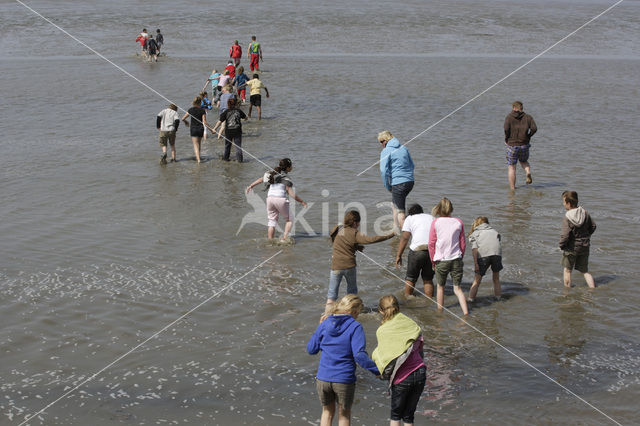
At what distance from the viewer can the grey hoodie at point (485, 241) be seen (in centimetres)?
967

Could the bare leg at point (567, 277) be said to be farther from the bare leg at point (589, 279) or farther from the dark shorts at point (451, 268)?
the dark shorts at point (451, 268)

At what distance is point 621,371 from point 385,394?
2.65 m

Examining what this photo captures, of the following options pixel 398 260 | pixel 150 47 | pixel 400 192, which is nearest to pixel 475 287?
pixel 398 260

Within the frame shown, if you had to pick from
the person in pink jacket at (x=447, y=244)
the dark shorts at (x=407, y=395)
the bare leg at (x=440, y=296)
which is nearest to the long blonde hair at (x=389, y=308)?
the dark shorts at (x=407, y=395)

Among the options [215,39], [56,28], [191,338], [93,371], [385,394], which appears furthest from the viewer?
[56,28]

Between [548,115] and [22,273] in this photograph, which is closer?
[22,273]

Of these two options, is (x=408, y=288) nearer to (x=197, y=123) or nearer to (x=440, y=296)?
(x=440, y=296)

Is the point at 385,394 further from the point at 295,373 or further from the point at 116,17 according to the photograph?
the point at 116,17

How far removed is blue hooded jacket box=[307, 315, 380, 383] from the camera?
646 cm

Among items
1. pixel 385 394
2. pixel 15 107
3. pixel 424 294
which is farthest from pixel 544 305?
pixel 15 107

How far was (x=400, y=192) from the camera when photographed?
12492 mm

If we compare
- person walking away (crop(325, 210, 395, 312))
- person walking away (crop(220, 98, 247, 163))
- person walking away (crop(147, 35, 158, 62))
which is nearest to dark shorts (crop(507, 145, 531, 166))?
person walking away (crop(220, 98, 247, 163))

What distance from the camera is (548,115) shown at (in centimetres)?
2327

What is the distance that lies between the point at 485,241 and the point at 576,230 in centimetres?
134
